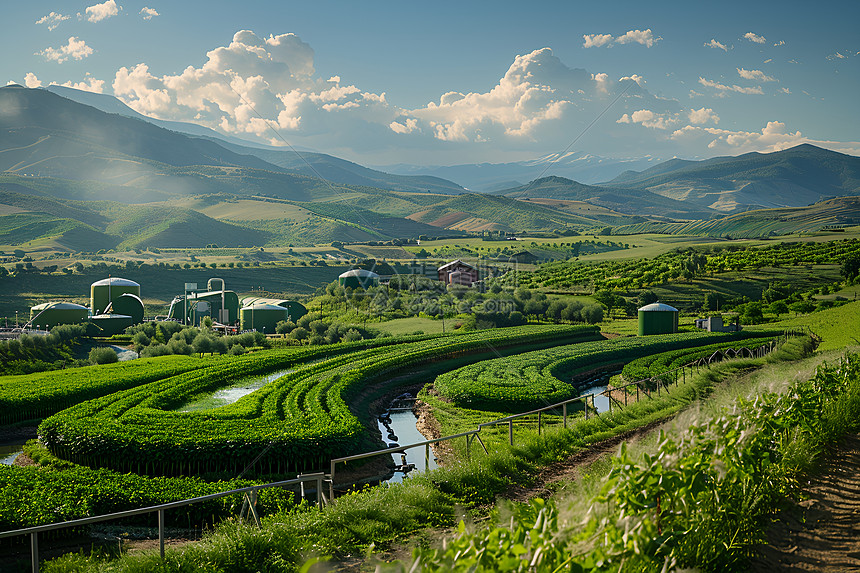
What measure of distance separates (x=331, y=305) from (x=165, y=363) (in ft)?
96.6

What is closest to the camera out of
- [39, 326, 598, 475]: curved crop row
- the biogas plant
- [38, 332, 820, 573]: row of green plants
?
[38, 332, 820, 573]: row of green plants

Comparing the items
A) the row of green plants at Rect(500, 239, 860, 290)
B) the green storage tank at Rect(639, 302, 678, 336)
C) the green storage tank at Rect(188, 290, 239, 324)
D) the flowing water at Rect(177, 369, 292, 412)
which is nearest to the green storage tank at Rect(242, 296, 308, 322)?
the green storage tank at Rect(188, 290, 239, 324)

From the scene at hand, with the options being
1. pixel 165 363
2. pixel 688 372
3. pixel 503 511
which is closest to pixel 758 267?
pixel 688 372

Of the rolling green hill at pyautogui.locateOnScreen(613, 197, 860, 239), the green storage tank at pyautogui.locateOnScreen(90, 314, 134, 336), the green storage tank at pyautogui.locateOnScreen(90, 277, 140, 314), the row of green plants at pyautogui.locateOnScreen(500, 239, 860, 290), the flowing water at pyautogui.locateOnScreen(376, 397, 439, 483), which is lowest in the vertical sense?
the flowing water at pyautogui.locateOnScreen(376, 397, 439, 483)

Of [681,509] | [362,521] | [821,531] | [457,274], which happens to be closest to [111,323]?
[457,274]

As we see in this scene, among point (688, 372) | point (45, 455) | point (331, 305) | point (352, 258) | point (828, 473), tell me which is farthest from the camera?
point (352, 258)

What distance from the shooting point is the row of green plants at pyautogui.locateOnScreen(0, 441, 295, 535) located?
40.9ft

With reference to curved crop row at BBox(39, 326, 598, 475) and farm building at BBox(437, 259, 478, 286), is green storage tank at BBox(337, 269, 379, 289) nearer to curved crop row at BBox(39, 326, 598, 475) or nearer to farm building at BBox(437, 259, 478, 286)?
farm building at BBox(437, 259, 478, 286)

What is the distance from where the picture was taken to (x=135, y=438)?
1791 centimetres

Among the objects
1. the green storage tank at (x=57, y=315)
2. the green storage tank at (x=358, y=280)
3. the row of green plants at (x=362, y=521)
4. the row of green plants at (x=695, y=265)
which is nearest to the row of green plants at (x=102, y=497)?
the row of green plants at (x=362, y=521)

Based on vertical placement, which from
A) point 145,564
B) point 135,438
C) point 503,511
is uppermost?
point 503,511

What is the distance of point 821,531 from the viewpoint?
742cm

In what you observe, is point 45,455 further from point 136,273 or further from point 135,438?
point 136,273

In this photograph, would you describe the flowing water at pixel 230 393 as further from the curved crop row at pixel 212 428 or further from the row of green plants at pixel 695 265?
the row of green plants at pixel 695 265
